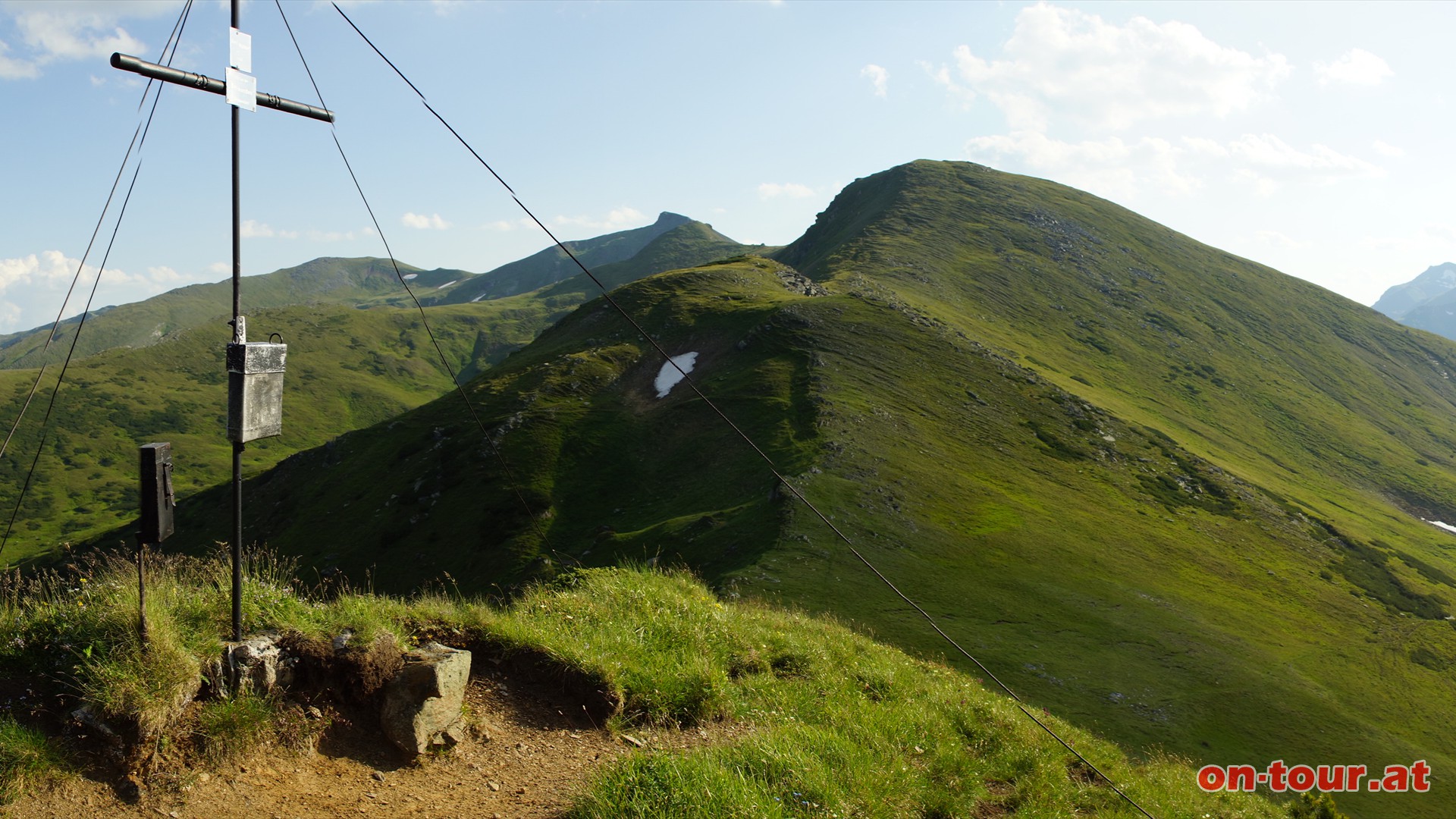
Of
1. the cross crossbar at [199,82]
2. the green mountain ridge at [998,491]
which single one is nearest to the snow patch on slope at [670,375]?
the green mountain ridge at [998,491]

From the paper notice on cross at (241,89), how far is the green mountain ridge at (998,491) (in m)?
15.8

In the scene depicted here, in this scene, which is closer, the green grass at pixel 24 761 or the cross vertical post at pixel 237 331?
the green grass at pixel 24 761

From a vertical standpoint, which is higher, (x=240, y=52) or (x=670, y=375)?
(x=240, y=52)

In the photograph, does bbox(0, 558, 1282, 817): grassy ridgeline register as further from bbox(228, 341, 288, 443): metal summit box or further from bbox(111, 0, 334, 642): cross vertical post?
bbox(228, 341, 288, 443): metal summit box

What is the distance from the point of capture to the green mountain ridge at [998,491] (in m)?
39.5

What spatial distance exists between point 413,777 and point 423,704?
0.77 metres

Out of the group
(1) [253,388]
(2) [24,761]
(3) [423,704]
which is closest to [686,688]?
(3) [423,704]

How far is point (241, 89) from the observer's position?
9211 millimetres

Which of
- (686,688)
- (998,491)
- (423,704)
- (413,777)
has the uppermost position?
(423,704)

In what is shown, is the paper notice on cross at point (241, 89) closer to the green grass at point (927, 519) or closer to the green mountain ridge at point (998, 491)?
the green mountain ridge at point (998, 491)

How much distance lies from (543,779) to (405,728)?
1697 mm

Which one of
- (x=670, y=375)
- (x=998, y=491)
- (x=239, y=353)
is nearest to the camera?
(x=239, y=353)

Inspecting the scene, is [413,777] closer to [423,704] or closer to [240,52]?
[423,704]

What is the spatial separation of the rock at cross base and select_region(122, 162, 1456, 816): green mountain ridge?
13673 millimetres
